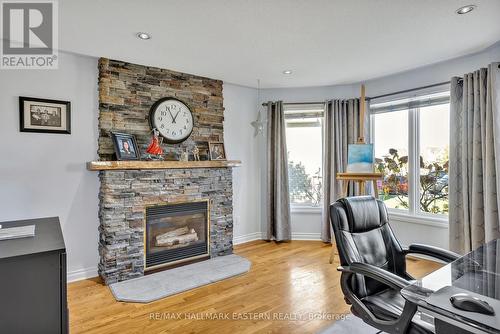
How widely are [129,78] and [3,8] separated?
1.24m

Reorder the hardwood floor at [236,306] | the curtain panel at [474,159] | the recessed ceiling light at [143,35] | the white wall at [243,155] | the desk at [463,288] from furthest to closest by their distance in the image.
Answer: the white wall at [243,155], the curtain panel at [474,159], the recessed ceiling light at [143,35], the hardwood floor at [236,306], the desk at [463,288]

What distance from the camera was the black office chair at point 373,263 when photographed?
1489 mm

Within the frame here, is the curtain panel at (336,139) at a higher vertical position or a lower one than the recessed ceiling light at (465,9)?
lower

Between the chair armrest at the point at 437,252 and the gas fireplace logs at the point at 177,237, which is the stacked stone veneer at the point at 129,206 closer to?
the gas fireplace logs at the point at 177,237

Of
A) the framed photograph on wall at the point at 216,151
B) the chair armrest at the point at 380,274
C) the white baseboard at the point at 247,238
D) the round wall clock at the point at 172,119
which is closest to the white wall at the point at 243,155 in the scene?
the white baseboard at the point at 247,238

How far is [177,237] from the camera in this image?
3436 millimetres

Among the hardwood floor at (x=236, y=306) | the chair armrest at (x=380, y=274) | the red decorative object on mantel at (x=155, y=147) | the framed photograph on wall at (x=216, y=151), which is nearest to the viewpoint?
the chair armrest at (x=380, y=274)

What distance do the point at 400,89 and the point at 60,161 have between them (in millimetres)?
4342

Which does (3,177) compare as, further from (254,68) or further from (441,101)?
(441,101)

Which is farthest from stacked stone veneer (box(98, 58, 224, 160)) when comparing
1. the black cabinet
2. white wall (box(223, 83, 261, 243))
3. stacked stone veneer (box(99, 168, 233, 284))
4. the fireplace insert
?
the black cabinet

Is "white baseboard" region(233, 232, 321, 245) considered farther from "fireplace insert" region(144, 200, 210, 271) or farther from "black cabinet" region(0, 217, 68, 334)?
"black cabinet" region(0, 217, 68, 334)

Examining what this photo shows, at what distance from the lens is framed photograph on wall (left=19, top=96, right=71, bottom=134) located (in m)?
2.70

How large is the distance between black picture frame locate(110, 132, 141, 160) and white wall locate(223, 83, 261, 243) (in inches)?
55.0

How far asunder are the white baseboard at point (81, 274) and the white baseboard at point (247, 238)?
1.95 meters
